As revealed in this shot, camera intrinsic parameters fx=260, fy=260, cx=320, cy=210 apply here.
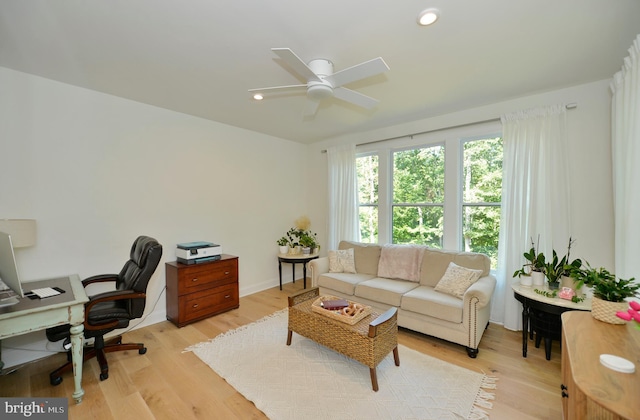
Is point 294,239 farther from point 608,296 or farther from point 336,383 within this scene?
point 608,296

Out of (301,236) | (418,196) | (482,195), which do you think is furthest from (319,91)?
(301,236)

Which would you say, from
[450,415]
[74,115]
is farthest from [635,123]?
[74,115]

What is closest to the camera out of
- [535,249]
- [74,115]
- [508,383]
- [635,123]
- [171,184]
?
[635,123]

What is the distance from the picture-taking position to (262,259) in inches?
177

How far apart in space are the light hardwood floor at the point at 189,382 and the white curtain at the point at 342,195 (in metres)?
1.92

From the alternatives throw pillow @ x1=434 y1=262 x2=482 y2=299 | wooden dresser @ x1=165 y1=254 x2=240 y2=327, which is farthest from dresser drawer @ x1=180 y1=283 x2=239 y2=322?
throw pillow @ x1=434 y1=262 x2=482 y2=299

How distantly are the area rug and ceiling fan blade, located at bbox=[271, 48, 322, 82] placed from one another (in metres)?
2.36

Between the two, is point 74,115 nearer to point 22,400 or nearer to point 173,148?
point 173,148

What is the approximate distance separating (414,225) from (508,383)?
217 centimetres

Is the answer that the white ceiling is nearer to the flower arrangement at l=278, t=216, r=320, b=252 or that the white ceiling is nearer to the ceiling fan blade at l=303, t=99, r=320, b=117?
the ceiling fan blade at l=303, t=99, r=320, b=117

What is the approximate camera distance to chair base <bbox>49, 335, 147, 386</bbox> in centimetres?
210

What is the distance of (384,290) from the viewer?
9.82 feet

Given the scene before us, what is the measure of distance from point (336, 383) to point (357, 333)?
0.45 meters

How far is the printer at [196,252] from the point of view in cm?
317
